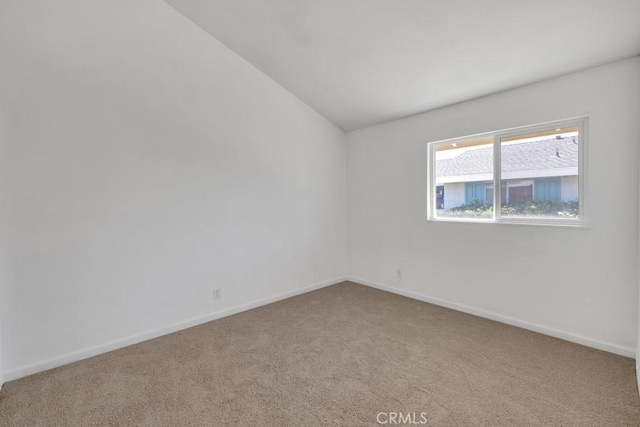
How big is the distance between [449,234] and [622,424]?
78.6 inches

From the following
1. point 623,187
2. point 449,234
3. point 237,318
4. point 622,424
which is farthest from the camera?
point 449,234

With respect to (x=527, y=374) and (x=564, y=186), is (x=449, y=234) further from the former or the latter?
(x=527, y=374)

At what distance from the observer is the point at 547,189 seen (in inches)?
107

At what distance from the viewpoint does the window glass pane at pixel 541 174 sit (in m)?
2.59

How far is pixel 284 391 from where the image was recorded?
1.95m

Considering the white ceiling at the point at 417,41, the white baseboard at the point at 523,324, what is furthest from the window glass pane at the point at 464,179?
the white baseboard at the point at 523,324

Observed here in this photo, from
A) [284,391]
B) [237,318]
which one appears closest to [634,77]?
[284,391]

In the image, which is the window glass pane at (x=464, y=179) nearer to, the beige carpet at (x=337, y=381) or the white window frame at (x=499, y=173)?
the white window frame at (x=499, y=173)

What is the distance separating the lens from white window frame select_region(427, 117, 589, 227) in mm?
2496

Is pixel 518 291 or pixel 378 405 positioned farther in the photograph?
pixel 518 291

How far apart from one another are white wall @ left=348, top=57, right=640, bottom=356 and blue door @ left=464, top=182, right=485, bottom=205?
0.31 metres

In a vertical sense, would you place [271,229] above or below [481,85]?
below

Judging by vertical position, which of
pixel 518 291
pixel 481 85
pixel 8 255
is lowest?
pixel 518 291

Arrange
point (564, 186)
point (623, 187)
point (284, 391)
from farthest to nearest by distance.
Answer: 1. point (564, 186)
2. point (623, 187)
3. point (284, 391)
